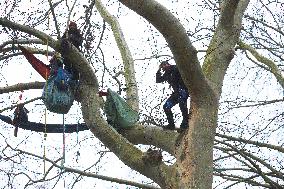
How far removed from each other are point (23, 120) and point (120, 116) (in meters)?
1.14

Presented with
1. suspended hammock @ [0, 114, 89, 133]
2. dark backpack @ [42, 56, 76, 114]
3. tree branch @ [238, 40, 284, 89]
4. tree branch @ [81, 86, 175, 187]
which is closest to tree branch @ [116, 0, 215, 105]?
tree branch @ [81, 86, 175, 187]

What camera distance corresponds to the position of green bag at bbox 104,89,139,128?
4.30m

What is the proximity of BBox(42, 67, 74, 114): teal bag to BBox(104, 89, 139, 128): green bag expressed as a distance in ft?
1.72

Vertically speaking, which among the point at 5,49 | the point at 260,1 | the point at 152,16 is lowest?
the point at 152,16

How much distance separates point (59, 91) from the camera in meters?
4.01

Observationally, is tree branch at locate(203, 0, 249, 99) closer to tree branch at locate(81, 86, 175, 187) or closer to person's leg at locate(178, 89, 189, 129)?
person's leg at locate(178, 89, 189, 129)

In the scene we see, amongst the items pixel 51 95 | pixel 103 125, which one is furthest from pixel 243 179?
pixel 51 95

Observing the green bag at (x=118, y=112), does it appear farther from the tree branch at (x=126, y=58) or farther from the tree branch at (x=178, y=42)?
the tree branch at (x=178, y=42)

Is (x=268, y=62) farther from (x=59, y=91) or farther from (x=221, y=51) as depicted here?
(x=59, y=91)

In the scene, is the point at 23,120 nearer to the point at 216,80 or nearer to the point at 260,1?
the point at 216,80

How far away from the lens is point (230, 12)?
11.5 feet

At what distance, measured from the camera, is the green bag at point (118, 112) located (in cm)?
430

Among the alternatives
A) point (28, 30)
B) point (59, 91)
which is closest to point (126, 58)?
point (59, 91)

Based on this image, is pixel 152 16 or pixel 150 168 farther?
pixel 150 168
